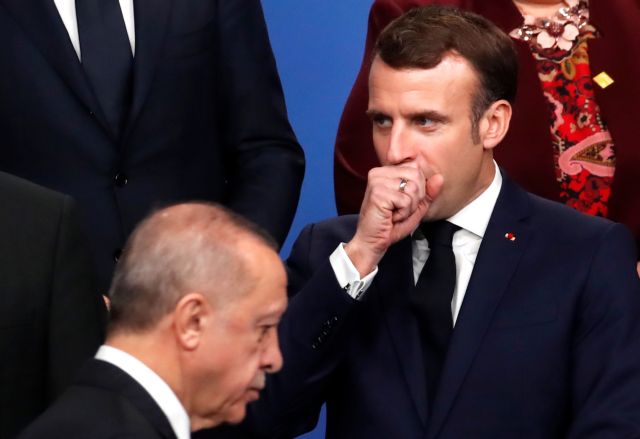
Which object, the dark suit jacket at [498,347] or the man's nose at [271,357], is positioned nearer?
the man's nose at [271,357]

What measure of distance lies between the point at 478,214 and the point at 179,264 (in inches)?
36.6

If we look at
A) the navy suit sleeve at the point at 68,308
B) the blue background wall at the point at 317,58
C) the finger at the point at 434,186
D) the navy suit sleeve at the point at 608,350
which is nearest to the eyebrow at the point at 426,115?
the finger at the point at 434,186

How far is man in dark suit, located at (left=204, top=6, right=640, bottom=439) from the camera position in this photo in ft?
9.99

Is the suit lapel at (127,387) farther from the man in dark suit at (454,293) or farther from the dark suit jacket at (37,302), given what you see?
the man in dark suit at (454,293)

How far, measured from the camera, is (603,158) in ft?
11.6

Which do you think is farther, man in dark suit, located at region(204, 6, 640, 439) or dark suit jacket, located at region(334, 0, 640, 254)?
dark suit jacket, located at region(334, 0, 640, 254)

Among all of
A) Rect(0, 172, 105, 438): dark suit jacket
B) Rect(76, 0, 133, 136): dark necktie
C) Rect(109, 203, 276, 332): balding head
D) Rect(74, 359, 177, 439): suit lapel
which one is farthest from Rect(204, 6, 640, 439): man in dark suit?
Rect(74, 359, 177, 439): suit lapel

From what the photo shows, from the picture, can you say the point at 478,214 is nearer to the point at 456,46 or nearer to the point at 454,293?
the point at 454,293

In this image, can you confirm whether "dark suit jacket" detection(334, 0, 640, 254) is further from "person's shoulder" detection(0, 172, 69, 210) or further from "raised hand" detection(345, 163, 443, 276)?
"person's shoulder" detection(0, 172, 69, 210)

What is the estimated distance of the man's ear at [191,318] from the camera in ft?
7.80

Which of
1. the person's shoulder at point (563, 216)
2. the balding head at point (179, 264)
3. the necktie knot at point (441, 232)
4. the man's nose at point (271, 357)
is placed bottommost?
the necktie knot at point (441, 232)

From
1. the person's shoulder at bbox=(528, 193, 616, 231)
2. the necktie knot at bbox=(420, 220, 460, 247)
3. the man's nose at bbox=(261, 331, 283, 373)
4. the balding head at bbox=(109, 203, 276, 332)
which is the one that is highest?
the balding head at bbox=(109, 203, 276, 332)

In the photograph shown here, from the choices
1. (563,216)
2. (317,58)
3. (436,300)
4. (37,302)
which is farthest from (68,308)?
(317,58)

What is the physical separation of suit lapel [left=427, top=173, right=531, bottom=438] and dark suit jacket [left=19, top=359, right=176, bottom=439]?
2.64 ft
